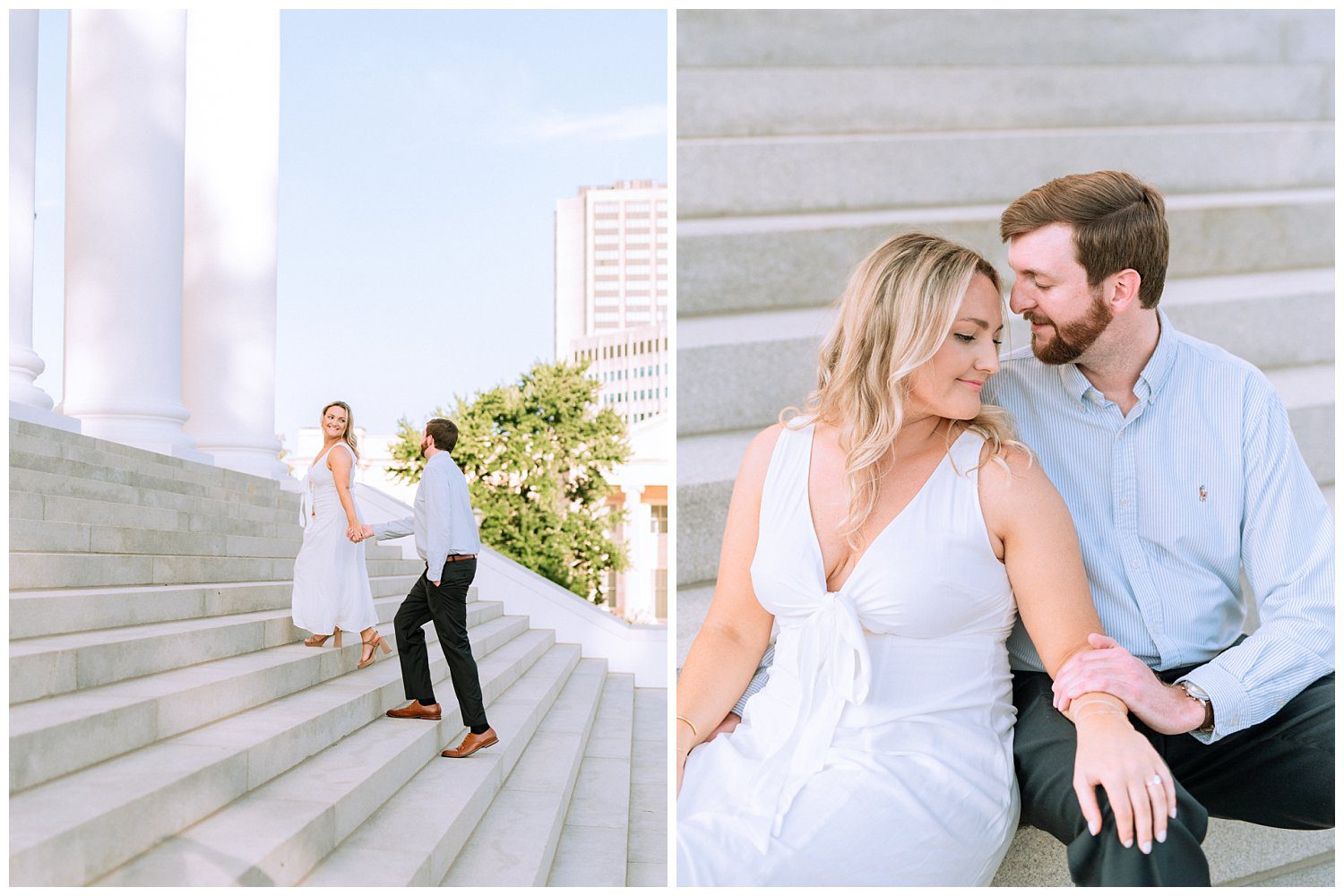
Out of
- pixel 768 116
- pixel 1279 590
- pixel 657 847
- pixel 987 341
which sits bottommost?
pixel 657 847

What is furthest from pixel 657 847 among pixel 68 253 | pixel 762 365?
pixel 68 253

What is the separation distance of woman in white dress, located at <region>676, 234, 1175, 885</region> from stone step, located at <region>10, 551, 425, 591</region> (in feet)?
9.70

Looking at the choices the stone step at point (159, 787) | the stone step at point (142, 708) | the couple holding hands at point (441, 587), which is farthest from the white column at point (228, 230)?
the stone step at point (159, 787)

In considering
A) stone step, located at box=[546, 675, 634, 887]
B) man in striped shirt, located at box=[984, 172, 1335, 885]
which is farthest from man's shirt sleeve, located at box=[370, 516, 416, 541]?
man in striped shirt, located at box=[984, 172, 1335, 885]

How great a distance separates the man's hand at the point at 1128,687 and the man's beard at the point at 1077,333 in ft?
2.25

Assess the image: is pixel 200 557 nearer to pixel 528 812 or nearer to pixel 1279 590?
pixel 528 812

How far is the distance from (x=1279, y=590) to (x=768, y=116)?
2663 millimetres

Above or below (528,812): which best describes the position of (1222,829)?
above

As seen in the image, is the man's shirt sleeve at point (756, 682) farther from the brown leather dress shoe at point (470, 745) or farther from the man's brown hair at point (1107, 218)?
the brown leather dress shoe at point (470, 745)

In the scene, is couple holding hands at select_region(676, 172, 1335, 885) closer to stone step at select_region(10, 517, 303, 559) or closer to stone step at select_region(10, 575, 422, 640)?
stone step at select_region(10, 575, 422, 640)

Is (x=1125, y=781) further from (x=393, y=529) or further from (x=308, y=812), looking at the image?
(x=393, y=529)

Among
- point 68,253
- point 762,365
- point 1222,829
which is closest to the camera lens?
point 1222,829

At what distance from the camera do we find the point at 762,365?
329 cm

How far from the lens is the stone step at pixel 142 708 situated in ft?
7.93
